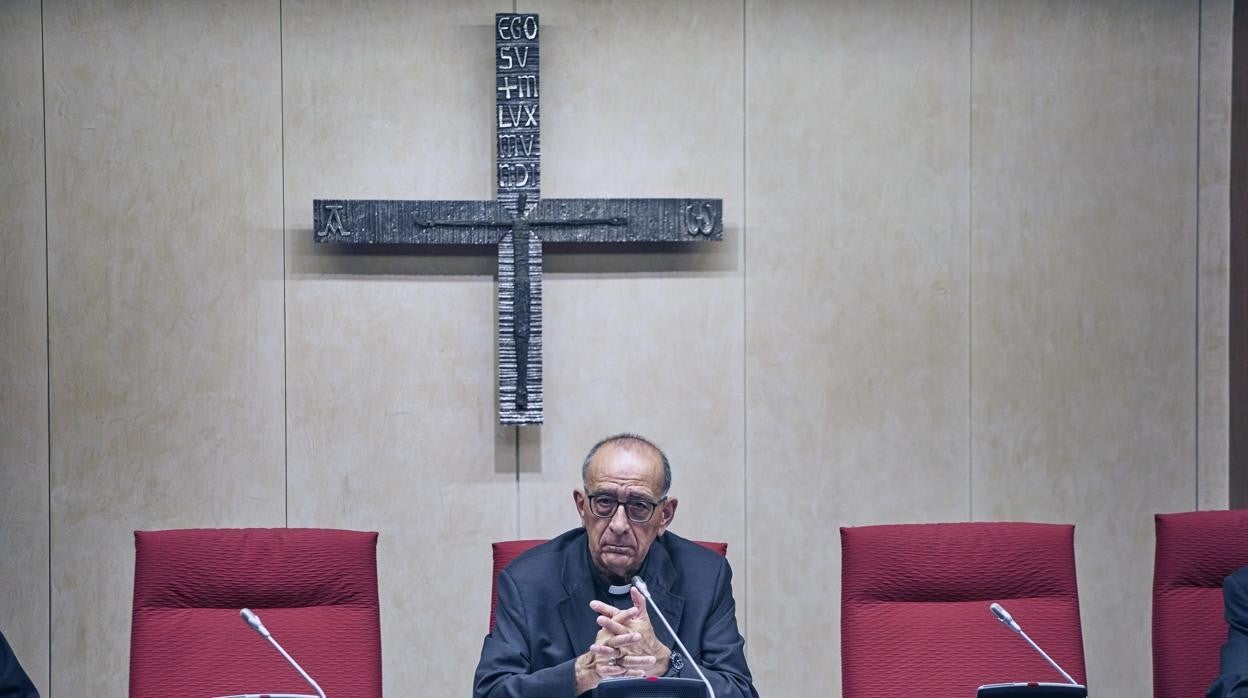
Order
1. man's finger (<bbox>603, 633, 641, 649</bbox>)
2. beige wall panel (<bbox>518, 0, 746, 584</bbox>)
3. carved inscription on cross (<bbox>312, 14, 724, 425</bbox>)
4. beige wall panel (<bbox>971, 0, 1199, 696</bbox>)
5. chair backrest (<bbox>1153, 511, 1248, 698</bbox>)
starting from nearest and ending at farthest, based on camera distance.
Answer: man's finger (<bbox>603, 633, 641, 649</bbox>), chair backrest (<bbox>1153, 511, 1248, 698</bbox>), carved inscription on cross (<bbox>312, 14, 724, 425</bbox>), beige wall panel (<bbox>518, 0, 746, 584</bbox>), beige wall panel (<bbox>971, 0, 1199, 696</bbox>)

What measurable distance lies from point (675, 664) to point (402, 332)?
1730 millimetres

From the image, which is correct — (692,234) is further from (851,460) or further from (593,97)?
(851,460)

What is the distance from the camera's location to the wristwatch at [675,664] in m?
2.16

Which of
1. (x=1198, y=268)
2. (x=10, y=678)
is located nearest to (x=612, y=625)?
(x=10, y=678)

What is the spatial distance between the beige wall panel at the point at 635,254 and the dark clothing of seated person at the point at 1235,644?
5.17ft

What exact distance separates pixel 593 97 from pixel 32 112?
1732 millimetres

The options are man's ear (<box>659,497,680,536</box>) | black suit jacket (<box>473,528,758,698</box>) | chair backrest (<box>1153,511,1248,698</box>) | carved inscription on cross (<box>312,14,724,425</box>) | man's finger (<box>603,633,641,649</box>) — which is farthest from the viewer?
carved inscription on cross (<box>312,14,724,425</box>)

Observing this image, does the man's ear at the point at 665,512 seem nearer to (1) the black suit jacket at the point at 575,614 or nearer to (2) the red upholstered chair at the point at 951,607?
(1) the black suit jacket at the point at 575,614

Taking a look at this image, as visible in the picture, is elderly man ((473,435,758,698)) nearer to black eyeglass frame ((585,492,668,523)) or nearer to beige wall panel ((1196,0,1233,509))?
black eyeglass frame ((585,492,668,523))

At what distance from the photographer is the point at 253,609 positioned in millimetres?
2549

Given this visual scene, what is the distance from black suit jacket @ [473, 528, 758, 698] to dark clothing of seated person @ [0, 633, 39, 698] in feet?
3.13

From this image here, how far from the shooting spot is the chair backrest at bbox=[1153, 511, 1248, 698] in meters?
2.62

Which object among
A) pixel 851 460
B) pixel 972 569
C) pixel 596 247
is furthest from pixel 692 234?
pixel 972 569

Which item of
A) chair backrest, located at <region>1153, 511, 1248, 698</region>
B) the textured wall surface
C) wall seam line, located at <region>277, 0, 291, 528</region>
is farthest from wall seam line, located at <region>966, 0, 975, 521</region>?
wall seam line, located at <region>277, 0, 291, 528</region>
